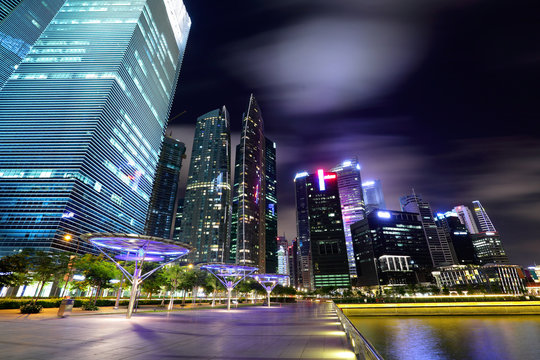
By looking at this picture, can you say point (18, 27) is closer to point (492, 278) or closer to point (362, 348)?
point (362, 348)

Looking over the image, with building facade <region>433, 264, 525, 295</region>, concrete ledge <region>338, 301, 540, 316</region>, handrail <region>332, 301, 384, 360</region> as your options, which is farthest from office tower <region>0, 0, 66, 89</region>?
building facade <region>433, 264, 525, 295</region>

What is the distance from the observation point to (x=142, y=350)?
9867 millimetres

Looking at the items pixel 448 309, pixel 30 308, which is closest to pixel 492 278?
pixel 448 309

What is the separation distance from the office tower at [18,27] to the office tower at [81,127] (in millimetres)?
2616

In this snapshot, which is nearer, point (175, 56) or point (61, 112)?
point (61, 112)

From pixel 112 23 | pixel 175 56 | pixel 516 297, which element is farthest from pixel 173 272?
pixel 175 56

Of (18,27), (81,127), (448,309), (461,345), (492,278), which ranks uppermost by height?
(18,27)

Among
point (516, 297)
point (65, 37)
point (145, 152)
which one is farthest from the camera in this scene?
point (145, 152)

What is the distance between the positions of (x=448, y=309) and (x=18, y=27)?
196 m

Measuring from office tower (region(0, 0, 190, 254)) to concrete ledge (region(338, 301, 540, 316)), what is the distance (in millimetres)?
97546

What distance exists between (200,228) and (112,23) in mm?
136885

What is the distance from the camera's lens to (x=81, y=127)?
10106cm

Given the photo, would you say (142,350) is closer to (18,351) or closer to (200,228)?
(18,351)

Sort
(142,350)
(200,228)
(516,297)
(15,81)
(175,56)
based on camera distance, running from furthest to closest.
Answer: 1. (200,228)
2. (175,56)
3. (15,81)
4. (516,297)
5. (142,350)
